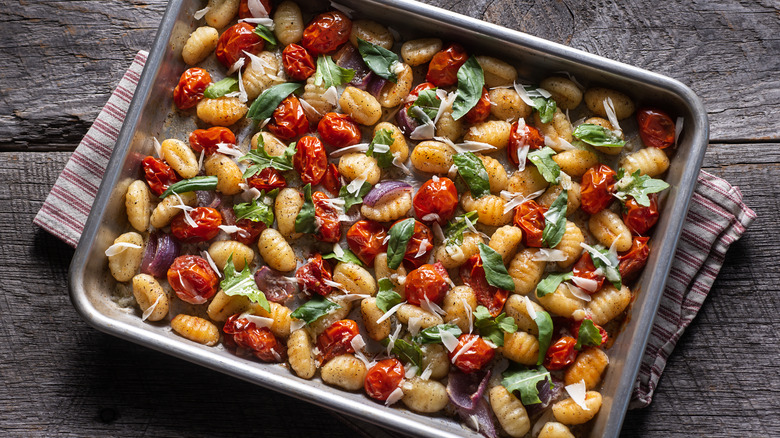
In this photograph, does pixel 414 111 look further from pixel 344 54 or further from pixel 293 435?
pixel 293 435

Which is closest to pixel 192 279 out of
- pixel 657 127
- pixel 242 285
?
pixel 242 285

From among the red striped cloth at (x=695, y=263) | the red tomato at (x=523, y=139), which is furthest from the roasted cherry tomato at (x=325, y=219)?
the red striped cloth at (x=695, y=263)

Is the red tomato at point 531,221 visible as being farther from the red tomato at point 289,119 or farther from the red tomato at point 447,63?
the red tomato at point 289,119

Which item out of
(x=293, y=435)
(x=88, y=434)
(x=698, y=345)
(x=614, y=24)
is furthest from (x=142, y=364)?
(x=614, y=24)

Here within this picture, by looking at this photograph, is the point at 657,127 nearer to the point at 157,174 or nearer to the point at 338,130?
the point at 338,130

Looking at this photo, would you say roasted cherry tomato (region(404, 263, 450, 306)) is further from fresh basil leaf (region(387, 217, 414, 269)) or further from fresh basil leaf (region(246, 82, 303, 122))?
fresh basil leaf (region(246, 82, 303, 122))

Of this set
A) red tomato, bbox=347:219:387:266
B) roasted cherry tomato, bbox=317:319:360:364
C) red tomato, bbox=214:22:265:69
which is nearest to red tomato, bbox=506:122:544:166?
red tomato, bbox=347:219:387:266

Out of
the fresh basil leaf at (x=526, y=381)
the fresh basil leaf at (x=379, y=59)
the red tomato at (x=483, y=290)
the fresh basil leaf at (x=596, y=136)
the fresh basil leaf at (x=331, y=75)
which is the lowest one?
the fresh basil leaf at (x=526, y=381)
